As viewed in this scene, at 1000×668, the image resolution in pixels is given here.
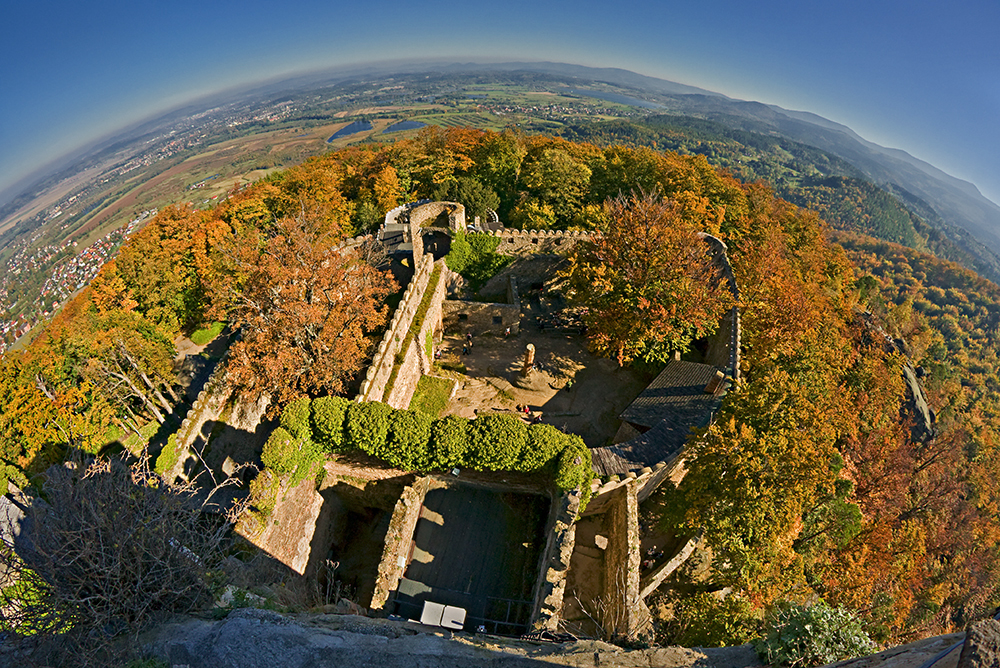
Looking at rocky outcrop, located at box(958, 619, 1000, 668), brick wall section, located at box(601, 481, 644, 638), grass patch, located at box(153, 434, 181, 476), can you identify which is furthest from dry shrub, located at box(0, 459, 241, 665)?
brick wall section, located at box(601, 481, 644, 638)

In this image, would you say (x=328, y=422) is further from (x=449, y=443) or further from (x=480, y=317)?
(x=480, y=317)

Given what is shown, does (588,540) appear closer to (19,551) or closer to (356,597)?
(356,597)

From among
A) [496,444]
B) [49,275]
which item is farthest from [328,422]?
[49,275]

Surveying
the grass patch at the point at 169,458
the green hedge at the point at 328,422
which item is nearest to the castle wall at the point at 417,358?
the green hedge at the point at 328,422

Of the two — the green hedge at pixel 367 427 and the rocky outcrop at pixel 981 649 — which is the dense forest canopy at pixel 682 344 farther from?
the rocky outcrop at pixel 981 649

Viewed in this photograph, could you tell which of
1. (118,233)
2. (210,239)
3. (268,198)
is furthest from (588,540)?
(118,233)
